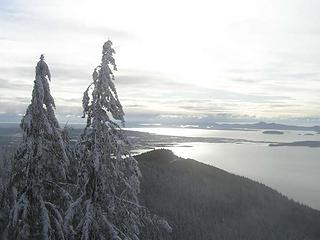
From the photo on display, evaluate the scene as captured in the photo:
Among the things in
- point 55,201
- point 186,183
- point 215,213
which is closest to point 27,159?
point 55,201

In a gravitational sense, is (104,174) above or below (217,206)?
above

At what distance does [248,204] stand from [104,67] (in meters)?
152

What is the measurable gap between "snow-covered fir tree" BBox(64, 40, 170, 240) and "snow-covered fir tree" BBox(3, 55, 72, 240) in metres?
0.86

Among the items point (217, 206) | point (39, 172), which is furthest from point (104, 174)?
point (217, 206)

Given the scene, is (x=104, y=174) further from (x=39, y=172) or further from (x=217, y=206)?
(x=217, y=206)

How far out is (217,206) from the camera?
150500 mm

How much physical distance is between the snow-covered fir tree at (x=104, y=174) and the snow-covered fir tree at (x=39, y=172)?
857 millimetres

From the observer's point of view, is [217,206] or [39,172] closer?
[39,172]

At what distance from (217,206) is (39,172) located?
140205 mm

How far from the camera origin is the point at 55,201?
1617 cm

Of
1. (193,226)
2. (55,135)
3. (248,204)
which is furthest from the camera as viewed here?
(248,204)

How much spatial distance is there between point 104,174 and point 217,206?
461 feet

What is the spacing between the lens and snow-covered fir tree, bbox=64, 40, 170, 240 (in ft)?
46.4

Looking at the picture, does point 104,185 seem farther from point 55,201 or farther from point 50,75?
point 50,75
